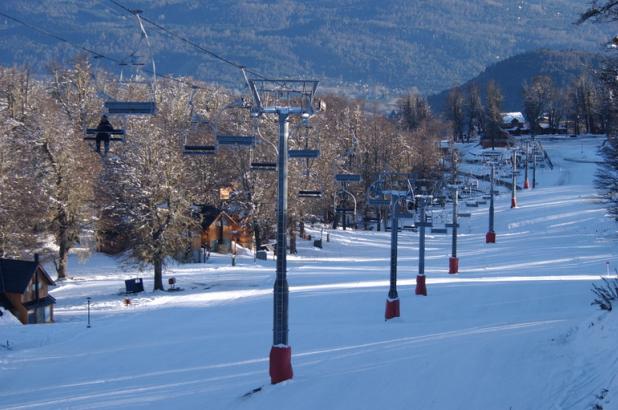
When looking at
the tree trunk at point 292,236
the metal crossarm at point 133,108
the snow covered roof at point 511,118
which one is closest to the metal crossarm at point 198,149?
the metal crossarm at point 133,108

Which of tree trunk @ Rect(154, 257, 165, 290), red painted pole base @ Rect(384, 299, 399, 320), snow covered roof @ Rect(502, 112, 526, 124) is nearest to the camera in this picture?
red painted pole base @ Rect(384, 299, 399, 320)

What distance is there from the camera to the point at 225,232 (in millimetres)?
48844

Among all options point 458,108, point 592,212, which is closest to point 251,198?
point 592,212

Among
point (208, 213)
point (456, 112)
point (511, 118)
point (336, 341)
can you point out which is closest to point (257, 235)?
point (208, 213)

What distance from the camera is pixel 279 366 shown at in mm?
13344

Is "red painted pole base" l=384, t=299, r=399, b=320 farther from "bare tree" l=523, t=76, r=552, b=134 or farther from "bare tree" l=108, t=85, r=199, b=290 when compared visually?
"bare tree" l=523, t=76, r=552, b=134

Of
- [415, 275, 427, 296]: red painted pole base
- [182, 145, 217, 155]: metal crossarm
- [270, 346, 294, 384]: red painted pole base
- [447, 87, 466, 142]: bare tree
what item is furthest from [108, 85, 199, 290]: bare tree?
[447, 87, 466, 142]: bare tree

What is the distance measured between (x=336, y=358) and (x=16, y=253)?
2281cm

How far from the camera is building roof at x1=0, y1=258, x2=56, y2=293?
1196 inches

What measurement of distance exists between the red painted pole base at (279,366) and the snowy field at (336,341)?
302 mm

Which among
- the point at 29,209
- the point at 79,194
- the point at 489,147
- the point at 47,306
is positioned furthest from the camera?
the point at 489,147

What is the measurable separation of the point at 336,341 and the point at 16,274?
1866cm

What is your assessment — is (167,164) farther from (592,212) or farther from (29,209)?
(592,212)

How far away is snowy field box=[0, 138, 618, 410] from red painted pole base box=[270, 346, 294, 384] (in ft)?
0.99
